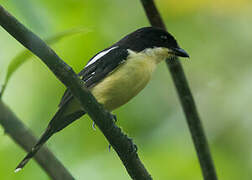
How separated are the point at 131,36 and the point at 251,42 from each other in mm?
1670

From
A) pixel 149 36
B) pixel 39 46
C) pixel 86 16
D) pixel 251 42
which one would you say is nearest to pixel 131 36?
pixel 149 36

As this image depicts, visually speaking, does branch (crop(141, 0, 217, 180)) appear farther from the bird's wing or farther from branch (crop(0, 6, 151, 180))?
branch (crop(0, 6, 151, 180))

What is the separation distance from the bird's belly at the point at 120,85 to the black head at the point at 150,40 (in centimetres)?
40

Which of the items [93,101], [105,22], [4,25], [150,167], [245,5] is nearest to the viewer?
[4,25]

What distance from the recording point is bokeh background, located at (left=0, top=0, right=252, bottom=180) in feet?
13.5

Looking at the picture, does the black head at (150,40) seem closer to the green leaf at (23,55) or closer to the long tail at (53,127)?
the long tail at (53,127)

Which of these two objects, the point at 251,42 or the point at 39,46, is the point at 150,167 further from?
the point at 251,42

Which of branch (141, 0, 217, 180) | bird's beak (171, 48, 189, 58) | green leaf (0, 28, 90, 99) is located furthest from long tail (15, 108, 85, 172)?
bird's beak (171, 48, 189, 58)

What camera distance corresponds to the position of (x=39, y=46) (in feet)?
8.54

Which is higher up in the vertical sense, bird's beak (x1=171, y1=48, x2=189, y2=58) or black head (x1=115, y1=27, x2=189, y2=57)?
black head (x1=115, y1=27, x2=189, y2=57)

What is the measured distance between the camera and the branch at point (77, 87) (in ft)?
8.23

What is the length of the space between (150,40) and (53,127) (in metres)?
1.40

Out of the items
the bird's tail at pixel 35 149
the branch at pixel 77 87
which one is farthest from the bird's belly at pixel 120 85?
the branch at pixel 77 87

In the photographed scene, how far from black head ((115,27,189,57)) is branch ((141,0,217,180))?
64 cm
